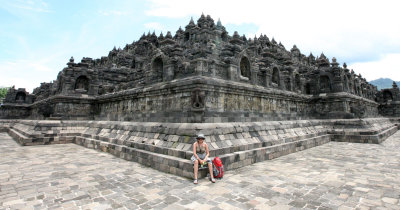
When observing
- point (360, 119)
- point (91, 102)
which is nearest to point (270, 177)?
point (360, 119)

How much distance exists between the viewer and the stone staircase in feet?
22.7

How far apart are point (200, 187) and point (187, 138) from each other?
2.08 metres

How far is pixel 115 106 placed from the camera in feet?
43.4

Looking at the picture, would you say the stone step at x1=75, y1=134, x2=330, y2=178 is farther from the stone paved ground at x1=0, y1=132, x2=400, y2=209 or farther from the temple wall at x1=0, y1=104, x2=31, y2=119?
the temple wall at x1=0, y1=104, x2=31, y2=119

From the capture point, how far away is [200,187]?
5.19 meters

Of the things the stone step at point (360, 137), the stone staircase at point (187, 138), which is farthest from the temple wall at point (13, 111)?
the stone step at point (360, 137)

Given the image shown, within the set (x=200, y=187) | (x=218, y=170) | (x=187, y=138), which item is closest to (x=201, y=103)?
(x=187, y=138)

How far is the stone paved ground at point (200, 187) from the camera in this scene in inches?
164

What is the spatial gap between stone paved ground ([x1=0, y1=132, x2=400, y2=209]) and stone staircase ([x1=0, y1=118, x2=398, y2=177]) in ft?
1.74

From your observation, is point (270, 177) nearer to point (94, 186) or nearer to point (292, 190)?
point (292, 190)

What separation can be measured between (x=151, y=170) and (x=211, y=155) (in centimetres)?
219

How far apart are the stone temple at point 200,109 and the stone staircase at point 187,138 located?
0.14 ft

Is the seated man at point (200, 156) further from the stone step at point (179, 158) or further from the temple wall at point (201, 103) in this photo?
the temple wall at point (201, 103)

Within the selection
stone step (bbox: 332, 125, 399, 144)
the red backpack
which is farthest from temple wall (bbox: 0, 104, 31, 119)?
stone step (bbox: 332, 125, 399, 144)
